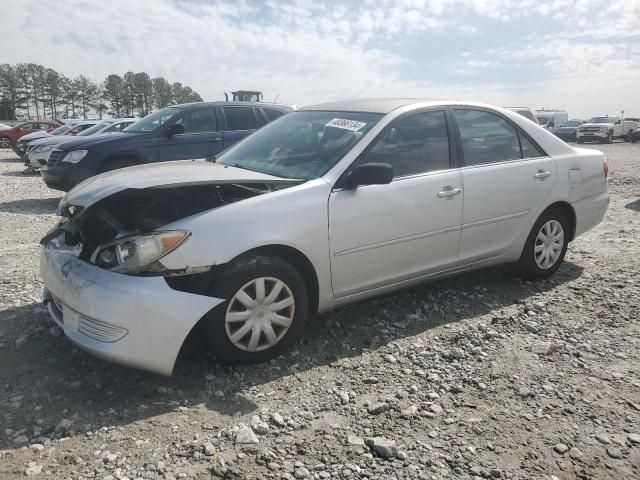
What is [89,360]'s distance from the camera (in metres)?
3.26

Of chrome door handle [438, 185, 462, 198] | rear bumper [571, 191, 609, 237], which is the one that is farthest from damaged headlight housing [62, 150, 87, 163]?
rear bumper [571, 191, 609, 237]

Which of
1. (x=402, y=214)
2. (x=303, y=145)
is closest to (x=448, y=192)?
(x=402, y=214)

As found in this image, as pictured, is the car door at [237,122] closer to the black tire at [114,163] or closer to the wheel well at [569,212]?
the black tire at [114,163]

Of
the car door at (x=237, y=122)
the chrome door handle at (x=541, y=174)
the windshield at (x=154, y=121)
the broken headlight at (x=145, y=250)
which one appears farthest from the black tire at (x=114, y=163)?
the chrome door handle at (x=541, y=174)

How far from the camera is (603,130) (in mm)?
33188

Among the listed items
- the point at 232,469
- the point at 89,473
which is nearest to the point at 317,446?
the point at 232,469

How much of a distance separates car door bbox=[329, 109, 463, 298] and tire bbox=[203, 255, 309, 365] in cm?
36

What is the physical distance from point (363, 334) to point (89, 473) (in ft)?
6.63

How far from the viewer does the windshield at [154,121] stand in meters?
8.56

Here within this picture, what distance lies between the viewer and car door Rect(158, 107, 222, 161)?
8.35 metres

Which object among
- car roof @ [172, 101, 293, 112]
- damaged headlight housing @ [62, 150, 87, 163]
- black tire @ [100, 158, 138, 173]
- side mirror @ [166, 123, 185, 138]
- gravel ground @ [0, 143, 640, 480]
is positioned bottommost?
gravel ground @ [0, 143, 640, 480]

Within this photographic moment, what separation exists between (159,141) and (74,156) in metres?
1.34

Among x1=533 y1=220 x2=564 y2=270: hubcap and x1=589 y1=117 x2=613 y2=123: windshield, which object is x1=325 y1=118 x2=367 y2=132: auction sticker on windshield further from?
x1=589 y1=117 x2=613 y2=123: windshield

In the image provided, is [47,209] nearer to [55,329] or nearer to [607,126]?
[55,329]
